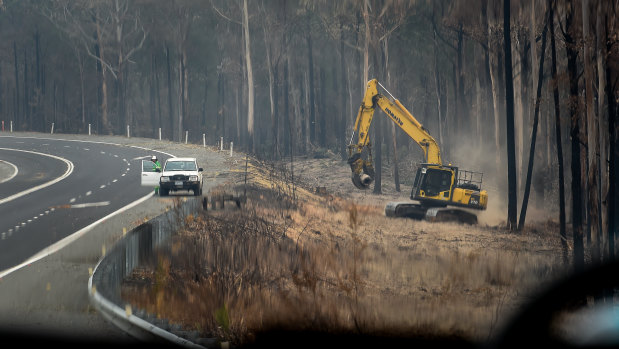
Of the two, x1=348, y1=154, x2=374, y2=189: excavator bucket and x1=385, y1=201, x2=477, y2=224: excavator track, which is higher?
x1=348, y1=154, x2=374, y2=189: excavator bucket

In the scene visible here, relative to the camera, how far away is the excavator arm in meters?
31.8

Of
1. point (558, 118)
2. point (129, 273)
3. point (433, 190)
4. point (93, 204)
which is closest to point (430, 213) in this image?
point (433, 190)

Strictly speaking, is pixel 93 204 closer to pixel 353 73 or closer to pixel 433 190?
pixel 433 190

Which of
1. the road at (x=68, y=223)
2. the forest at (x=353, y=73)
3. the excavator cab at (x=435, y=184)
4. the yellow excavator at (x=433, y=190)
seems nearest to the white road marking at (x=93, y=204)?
the road at (x=68, y=223)

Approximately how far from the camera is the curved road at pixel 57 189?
21.4 metres

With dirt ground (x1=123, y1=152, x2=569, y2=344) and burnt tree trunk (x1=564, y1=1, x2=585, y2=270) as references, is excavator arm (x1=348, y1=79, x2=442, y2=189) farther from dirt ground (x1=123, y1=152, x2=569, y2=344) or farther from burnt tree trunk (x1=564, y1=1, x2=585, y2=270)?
burnt tree trunk (x1=564, y1=1, x2=585, y2=270)

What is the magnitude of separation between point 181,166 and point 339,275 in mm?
16277

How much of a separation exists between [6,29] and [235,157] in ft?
187

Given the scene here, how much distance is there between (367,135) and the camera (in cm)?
3328

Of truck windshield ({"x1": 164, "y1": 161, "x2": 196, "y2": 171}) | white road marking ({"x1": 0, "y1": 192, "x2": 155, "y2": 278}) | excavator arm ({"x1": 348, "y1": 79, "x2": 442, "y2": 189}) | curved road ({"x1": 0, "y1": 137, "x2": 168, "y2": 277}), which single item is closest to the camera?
white road marking ({"x1": 0, "y1": 192, "x2": 155, "y2": 278})

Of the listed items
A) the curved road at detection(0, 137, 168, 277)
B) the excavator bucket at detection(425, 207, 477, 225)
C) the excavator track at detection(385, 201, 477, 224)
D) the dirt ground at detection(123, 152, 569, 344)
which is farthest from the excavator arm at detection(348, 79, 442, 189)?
the curved road at detection(0, 137, 168, 277)

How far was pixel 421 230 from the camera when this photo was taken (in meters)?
28.3

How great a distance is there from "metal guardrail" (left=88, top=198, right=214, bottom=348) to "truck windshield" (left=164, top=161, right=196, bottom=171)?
20.7 ft

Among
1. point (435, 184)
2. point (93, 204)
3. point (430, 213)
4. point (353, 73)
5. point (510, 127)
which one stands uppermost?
point (353, 73)
